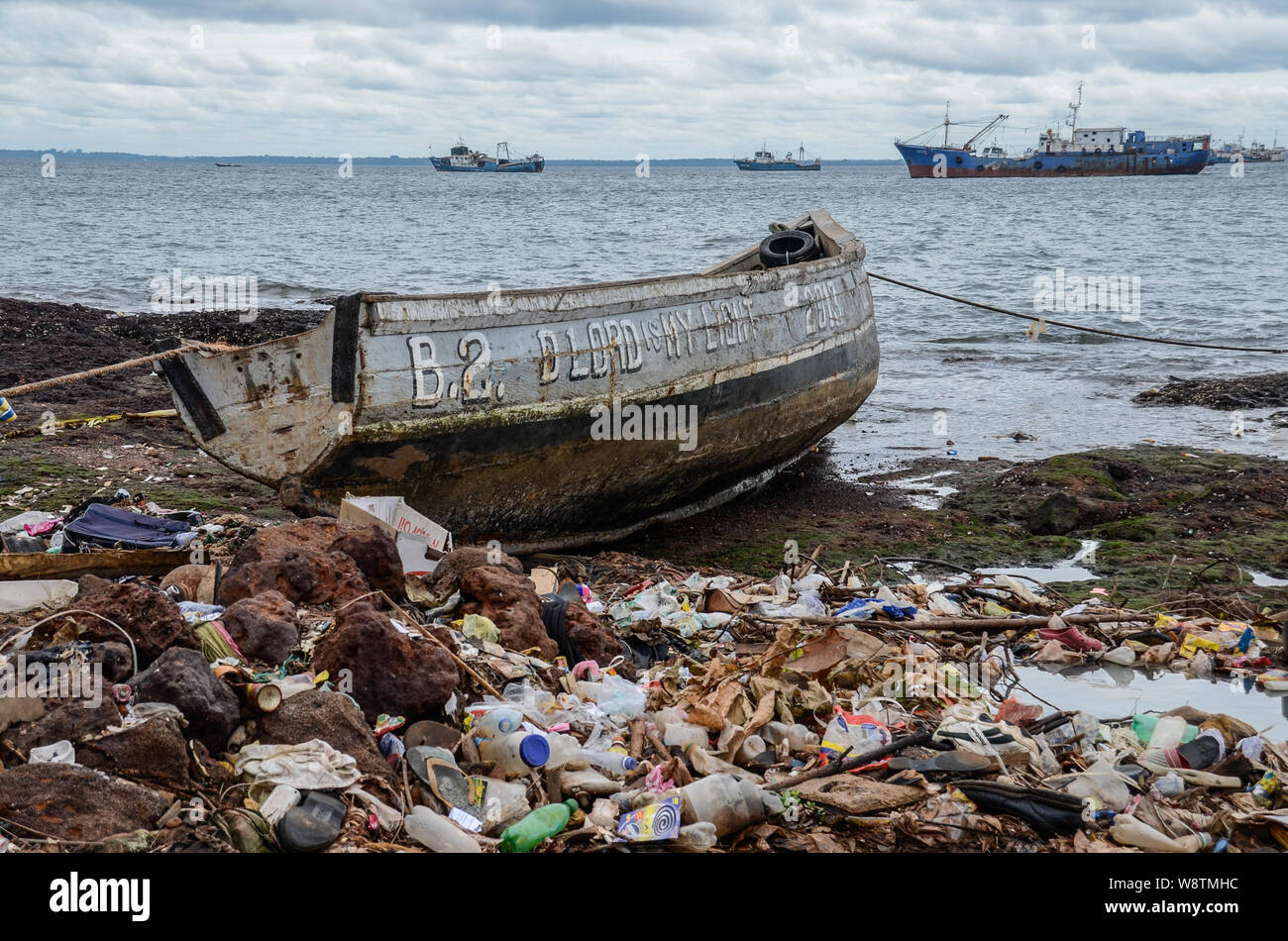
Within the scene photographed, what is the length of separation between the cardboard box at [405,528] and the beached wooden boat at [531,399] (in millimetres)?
399

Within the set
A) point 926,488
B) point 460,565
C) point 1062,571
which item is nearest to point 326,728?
point 460,565

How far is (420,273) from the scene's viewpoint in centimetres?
2877

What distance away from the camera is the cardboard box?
5867mm

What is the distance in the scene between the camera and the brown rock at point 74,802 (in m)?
2.94

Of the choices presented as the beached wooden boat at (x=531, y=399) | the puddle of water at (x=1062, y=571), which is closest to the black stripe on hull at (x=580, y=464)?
the beached wooden boat at (x=531, y=399)

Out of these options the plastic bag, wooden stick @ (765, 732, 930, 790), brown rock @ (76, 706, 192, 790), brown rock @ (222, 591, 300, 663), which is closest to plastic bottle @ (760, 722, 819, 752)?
wooden stick @ (765, 732, 930, 790)

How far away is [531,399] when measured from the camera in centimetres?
681

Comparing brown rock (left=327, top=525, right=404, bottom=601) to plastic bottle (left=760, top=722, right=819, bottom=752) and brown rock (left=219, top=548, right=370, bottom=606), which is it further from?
plastic bottle (left=760, top=722, right=819, bottom=752)

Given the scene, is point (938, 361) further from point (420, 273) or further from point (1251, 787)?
point (420, 273)

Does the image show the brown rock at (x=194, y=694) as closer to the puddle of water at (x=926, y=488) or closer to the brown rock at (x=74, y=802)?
the brown rock at (x=74, y=802)

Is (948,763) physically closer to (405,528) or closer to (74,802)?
(74,802)

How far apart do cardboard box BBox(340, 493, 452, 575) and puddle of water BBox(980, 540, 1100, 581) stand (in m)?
3.52
